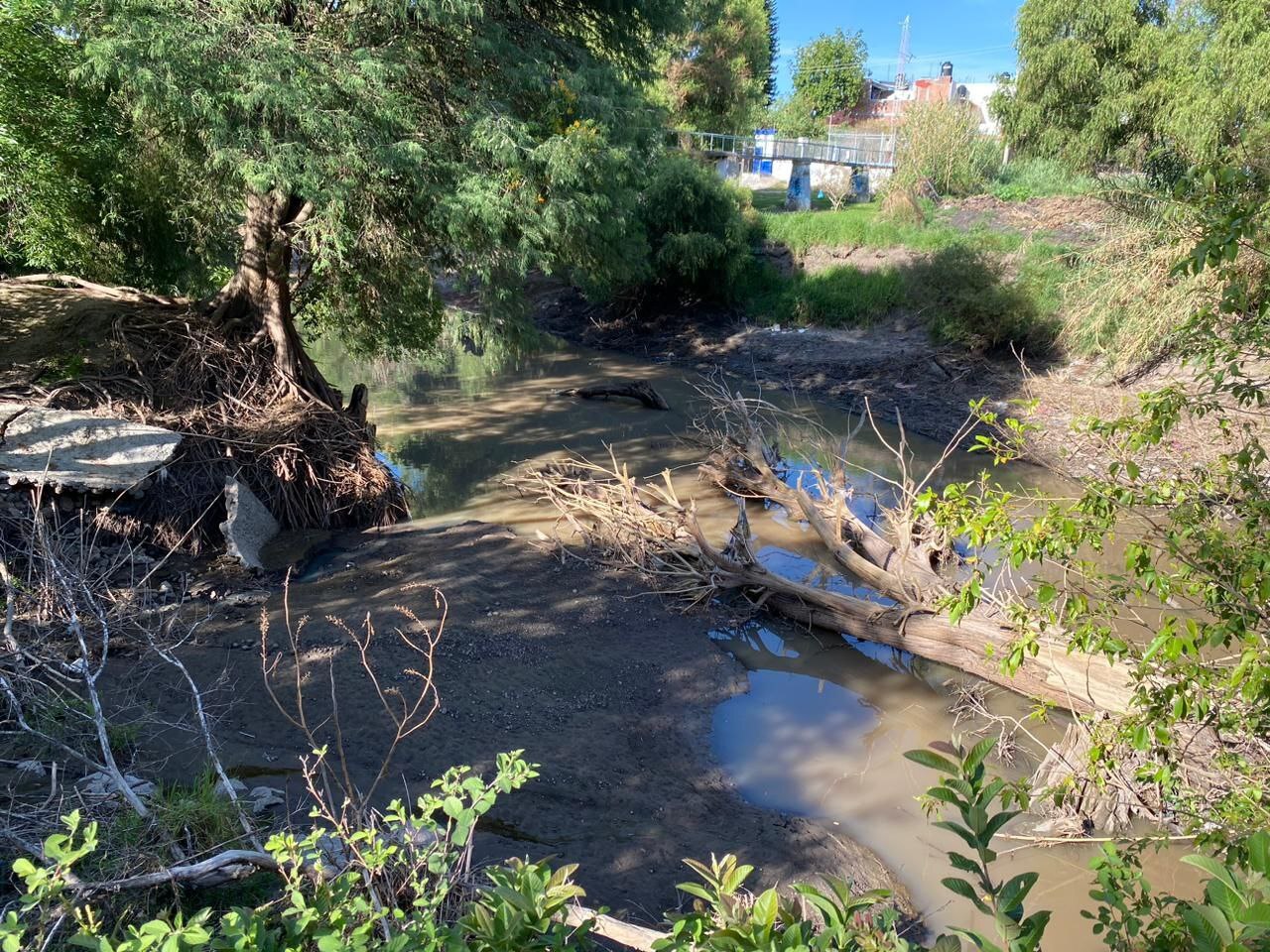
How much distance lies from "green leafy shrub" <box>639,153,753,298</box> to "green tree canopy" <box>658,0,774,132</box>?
1260 centimetres

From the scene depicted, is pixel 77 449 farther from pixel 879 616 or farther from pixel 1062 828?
pixel 1062 828

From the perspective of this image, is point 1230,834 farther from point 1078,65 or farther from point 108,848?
point 1078,65

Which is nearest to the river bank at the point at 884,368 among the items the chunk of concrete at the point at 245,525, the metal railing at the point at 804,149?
the chunk of concrete at the point at 245,525

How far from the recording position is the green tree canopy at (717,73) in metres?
35.0

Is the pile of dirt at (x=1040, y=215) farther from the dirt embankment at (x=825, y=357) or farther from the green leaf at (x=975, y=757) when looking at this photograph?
the green leaf at (x=975, y=757)

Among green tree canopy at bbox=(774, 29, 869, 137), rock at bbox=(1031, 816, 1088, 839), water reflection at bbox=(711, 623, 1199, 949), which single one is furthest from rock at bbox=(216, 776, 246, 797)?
green tree canopy at bbox=(774, 29, 869, 137)

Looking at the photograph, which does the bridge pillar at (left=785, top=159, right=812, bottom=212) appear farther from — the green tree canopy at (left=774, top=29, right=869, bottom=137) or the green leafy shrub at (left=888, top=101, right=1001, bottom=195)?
the green tree canopy at (left=774, top=29, right=869, bottom=137)

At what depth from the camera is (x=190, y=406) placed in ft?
32.8

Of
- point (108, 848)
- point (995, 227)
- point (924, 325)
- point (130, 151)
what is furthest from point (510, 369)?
point (108, 848)

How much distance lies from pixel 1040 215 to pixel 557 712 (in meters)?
22.0

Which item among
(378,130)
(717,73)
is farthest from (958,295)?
(717,73)

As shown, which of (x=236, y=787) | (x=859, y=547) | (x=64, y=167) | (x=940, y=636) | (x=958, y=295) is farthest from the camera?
(x=958, y=295)

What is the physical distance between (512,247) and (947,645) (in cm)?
667

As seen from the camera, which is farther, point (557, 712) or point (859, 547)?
point (859, 547)
